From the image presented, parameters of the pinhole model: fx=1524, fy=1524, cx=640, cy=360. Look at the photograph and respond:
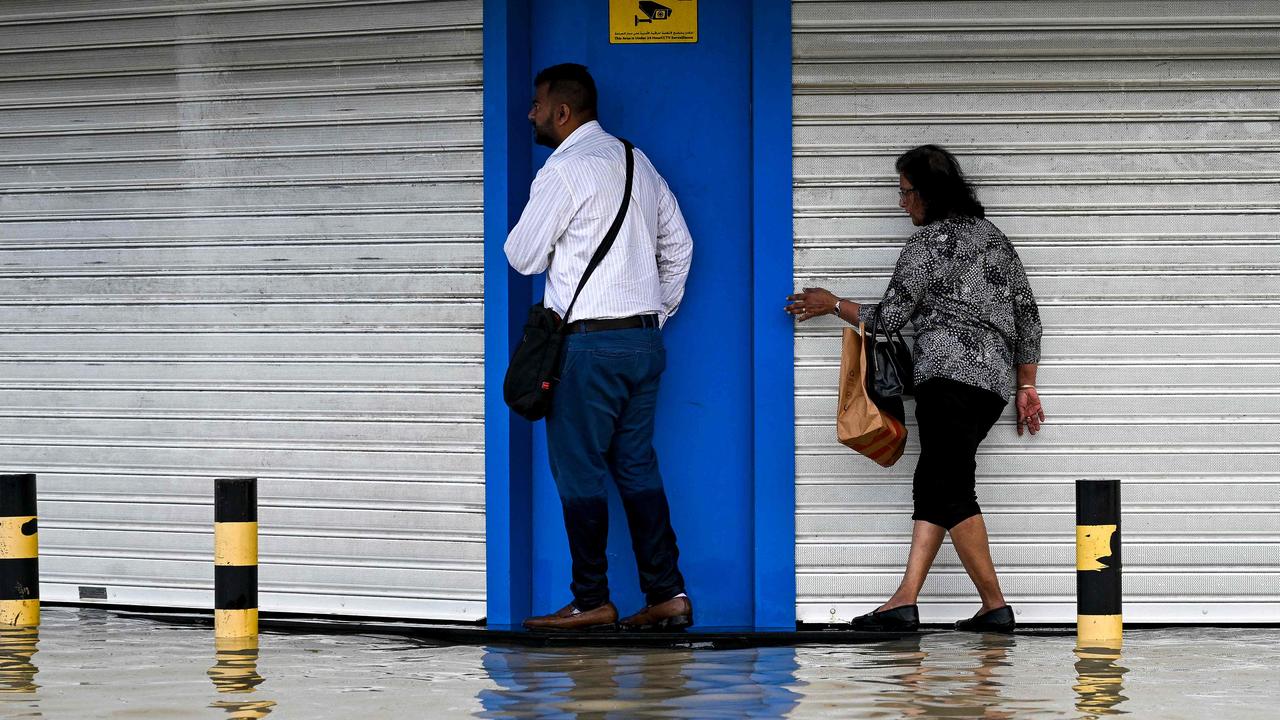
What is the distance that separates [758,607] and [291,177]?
279 centimetres

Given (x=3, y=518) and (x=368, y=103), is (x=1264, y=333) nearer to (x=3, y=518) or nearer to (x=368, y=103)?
(x=368, y=103)

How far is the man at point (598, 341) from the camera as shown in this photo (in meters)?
5.98

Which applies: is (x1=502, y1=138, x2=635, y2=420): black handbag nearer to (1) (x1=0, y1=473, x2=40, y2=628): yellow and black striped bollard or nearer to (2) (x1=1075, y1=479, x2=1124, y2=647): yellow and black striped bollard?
(1) (x1=0, y1=473, x2=40, y2=628): yellow and black striped bollard

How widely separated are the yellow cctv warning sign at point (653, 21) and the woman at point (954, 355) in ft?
3.98

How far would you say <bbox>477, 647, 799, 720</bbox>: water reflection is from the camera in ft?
14.2

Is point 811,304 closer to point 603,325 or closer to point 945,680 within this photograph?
point 603,325

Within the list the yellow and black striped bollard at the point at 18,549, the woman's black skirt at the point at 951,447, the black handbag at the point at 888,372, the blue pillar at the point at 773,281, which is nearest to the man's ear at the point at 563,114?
the blue pillar at the point at 773,281

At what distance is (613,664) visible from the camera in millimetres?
5246

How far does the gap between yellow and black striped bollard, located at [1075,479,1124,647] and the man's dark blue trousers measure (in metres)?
1.74

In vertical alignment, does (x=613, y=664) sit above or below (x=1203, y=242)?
below

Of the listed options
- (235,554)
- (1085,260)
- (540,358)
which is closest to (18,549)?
(235,554)

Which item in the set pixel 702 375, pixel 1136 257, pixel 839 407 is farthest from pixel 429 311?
pixel 1136 257

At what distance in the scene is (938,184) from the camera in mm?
6098

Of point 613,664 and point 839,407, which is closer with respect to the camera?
point 613,664
